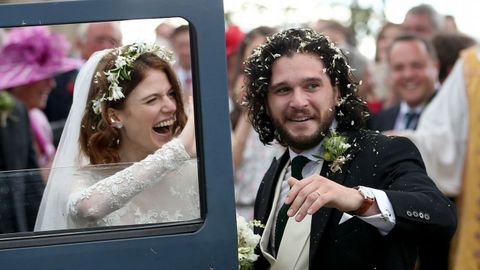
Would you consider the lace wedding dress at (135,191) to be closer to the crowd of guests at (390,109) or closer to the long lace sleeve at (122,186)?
the long lace sleeve at (122,186)

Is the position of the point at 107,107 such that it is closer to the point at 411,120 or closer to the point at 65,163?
the point at 65,163

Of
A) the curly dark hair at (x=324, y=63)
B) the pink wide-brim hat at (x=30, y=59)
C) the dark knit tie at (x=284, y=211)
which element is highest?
the pink wide-brim hat at (x=30, y=59)

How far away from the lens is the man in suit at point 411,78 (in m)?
6.99

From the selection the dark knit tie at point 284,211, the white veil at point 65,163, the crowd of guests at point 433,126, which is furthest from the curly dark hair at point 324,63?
the crowd of guests at point 433,126

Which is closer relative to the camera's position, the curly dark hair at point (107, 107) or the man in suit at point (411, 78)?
the curly dark hair at point (107, 107)

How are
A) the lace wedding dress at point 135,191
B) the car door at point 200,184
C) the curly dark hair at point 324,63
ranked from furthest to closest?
1. the curly dark hair at point 324,63
2. the lace wedding dress at point 135,191
3. the car door at point 200,184

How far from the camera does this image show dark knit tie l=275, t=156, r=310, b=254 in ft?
11.4

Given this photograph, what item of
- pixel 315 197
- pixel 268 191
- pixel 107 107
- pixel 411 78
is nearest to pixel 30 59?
pixel 411 78

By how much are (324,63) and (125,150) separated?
747mm

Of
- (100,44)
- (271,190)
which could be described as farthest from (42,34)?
(271,190)

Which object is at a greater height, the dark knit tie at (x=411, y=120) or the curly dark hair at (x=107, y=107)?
the curly dark hair at (x=107, y=107)

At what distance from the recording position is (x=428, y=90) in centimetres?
703

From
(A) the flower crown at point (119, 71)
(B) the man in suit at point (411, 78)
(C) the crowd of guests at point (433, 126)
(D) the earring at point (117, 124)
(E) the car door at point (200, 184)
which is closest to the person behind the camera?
(E) the car door at point (200, 184)

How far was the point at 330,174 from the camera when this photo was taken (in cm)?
341
